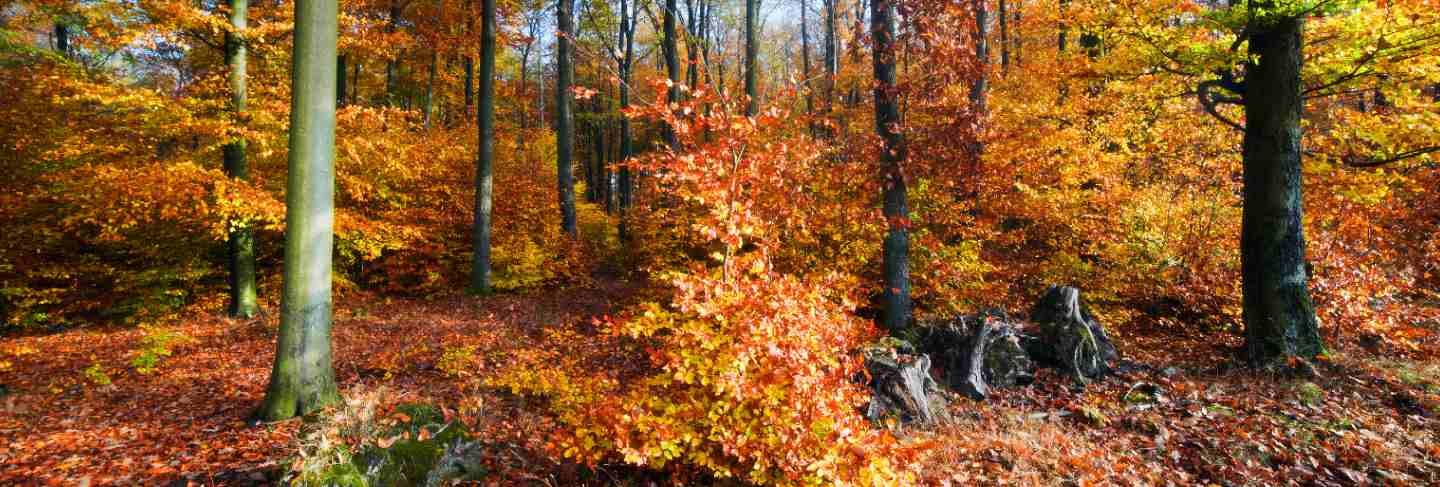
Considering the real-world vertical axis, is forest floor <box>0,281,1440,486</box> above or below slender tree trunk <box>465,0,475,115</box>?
below

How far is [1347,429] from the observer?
16.5 ft

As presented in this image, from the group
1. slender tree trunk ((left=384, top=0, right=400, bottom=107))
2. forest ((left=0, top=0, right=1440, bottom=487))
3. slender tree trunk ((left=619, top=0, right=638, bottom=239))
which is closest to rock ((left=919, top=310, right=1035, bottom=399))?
forest ((left=0, top=0, right=1440, bottom=487))

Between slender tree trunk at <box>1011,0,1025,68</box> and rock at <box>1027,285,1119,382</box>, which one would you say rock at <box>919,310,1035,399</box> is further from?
slender tree trunk at <box>1011,0,1025,68</box>

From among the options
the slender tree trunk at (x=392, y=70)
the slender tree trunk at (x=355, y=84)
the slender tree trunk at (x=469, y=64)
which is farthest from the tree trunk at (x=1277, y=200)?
the slender tree trunk at (x=355, y=84)

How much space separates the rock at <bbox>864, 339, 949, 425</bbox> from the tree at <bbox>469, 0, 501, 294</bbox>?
9165 millimetres

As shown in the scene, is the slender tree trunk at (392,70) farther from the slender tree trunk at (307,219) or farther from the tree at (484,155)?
the slender tree trunk at (307,219)

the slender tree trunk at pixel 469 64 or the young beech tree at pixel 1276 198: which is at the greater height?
the slender tree trunk at pixel 469 64

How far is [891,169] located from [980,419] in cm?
371

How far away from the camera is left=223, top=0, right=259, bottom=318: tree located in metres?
9.66

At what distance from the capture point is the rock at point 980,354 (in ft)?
22.8

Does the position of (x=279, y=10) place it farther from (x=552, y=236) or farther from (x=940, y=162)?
(x=940, y=162)

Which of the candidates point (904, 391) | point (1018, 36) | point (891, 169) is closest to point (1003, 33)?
point (1018, 36)

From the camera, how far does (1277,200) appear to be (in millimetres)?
6453

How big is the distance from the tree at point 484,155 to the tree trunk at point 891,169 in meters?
8.04
